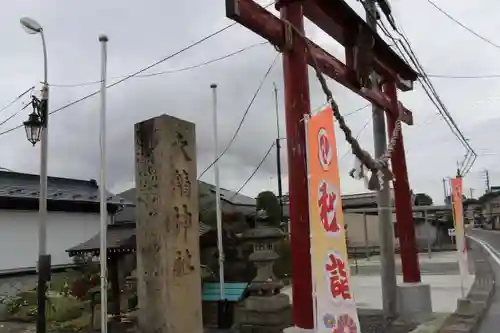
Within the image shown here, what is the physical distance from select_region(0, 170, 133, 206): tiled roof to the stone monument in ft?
47.4

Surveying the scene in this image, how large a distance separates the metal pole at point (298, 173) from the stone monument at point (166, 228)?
2032 millimetres

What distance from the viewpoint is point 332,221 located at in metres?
4.85

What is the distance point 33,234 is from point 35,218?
0.63 metres

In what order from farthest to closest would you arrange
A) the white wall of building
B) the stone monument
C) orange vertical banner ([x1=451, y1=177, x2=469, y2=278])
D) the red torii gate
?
the white wall of building → orange vertical banner ([x1=451, y1=177, x2=469, y2=278]) → the red torii gate → the stone monument

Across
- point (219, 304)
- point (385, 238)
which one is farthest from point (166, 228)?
point (219, 304)

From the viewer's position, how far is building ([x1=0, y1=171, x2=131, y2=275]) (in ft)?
55.6

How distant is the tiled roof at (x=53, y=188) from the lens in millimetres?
17875

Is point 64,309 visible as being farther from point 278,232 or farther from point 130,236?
point 278,232

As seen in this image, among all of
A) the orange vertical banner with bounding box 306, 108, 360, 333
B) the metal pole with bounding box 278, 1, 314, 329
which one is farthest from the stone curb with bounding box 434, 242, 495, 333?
the orange vertical banner with bounding box 306, 108, 360, 333

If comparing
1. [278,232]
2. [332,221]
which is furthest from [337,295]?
[278,232]

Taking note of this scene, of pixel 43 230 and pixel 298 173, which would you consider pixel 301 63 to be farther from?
pixel 43 230

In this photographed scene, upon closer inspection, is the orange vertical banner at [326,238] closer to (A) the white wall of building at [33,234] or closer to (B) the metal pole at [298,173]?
(B) the metal pole at [298,173]

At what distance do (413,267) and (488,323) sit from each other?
191cm

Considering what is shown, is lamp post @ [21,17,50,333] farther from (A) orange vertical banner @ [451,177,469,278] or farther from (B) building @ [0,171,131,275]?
(A) orange vertical banner @ [451,177,469,278]
